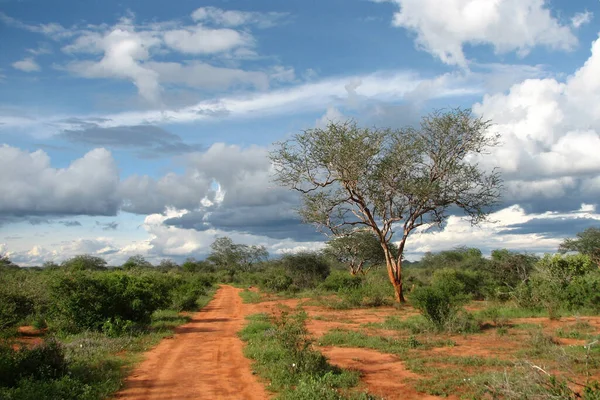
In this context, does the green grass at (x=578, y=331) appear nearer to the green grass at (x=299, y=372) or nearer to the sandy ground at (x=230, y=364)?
the sandy ground at (x=230, y=364)

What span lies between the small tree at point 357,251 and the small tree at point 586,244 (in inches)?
744

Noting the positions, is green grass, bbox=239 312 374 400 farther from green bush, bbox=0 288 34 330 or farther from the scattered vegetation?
green bush, bbox=0 288 34 330

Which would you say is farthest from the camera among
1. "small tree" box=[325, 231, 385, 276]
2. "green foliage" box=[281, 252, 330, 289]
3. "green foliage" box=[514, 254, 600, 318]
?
"small tree" box=[325, 231, 385, 276]

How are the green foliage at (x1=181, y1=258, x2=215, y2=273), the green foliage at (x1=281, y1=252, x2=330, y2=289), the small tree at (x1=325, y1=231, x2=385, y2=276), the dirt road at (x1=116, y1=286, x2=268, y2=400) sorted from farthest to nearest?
the green foliage at (x1=181, y1=258, x2=215, y2=273) < the small tree at (x1=325, y1=231, x2=385, y2=276) < the green foliage at (x1=281, y1=252, x2=330, y2=289) < the dirt road at (x1=116, y1=286, x2=268, y2=400)

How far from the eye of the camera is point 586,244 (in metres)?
48.0

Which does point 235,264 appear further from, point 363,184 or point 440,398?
point 440,398

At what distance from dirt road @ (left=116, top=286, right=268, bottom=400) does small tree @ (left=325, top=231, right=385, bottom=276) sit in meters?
30.5

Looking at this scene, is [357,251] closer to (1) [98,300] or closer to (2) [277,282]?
(2) [277,282]

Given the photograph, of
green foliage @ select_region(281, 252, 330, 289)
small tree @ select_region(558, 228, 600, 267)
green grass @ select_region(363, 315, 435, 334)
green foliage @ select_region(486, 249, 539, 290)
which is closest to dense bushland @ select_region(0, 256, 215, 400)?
green grass @ select_region(363, 315, 435, 334)

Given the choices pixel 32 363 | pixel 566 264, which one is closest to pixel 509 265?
pixel 566 264

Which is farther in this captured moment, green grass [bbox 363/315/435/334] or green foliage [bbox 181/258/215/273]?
green foliage [bbox 181/258/215/273]

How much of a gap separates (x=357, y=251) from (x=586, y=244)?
23201 mm

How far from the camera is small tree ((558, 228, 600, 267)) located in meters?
46.9

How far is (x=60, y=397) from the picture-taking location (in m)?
7.40
